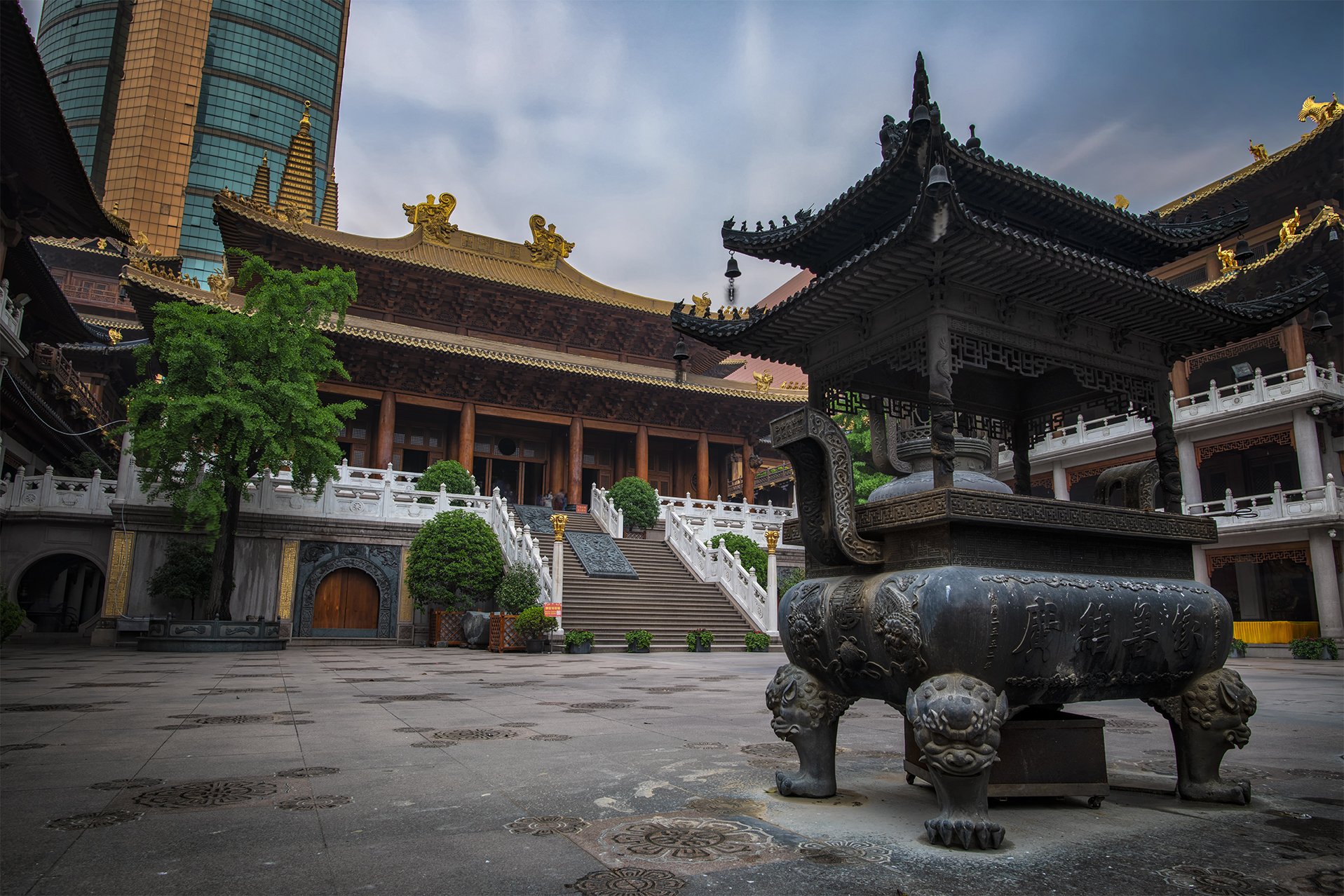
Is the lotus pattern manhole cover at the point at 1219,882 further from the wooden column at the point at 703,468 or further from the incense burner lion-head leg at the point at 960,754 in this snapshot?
the wooden column at the point at 703,468

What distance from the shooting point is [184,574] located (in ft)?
54.2

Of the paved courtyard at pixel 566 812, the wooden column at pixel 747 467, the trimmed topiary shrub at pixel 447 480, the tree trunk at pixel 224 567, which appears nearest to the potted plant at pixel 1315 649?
the paved courtyard at pixel 566 812

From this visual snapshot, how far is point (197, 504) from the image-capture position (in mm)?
14680

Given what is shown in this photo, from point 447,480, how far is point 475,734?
51.5 ft

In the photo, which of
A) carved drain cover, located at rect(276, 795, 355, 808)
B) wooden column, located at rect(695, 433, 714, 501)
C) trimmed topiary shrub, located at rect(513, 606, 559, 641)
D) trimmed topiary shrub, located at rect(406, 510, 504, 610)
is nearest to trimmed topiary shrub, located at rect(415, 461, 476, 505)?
trimmed topiary shrub, located at rect(406, 510, 504, 610)

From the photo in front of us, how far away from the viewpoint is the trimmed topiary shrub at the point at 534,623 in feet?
49.2

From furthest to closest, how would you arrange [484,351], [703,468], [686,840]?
1. [703,468]
2. [484,351]
3. [686,840]

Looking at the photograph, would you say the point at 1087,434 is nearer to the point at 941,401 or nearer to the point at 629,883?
the point at 941,401

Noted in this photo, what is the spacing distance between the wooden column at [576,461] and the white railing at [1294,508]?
16.9m

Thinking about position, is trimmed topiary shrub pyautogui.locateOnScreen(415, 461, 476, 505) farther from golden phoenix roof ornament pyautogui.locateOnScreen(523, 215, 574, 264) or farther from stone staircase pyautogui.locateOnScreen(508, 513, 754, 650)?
golden phoenix roof ornament pyautogui.locateOnScreen(523, 215, 574, 264)

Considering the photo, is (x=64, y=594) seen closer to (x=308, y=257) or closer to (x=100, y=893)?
(x=308, y=257)

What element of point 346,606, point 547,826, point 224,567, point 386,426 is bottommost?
point 547,826

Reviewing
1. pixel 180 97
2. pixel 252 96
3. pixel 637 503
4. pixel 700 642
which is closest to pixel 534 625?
pixel 700 642

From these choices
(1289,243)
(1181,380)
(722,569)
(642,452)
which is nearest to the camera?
(1289,243)
